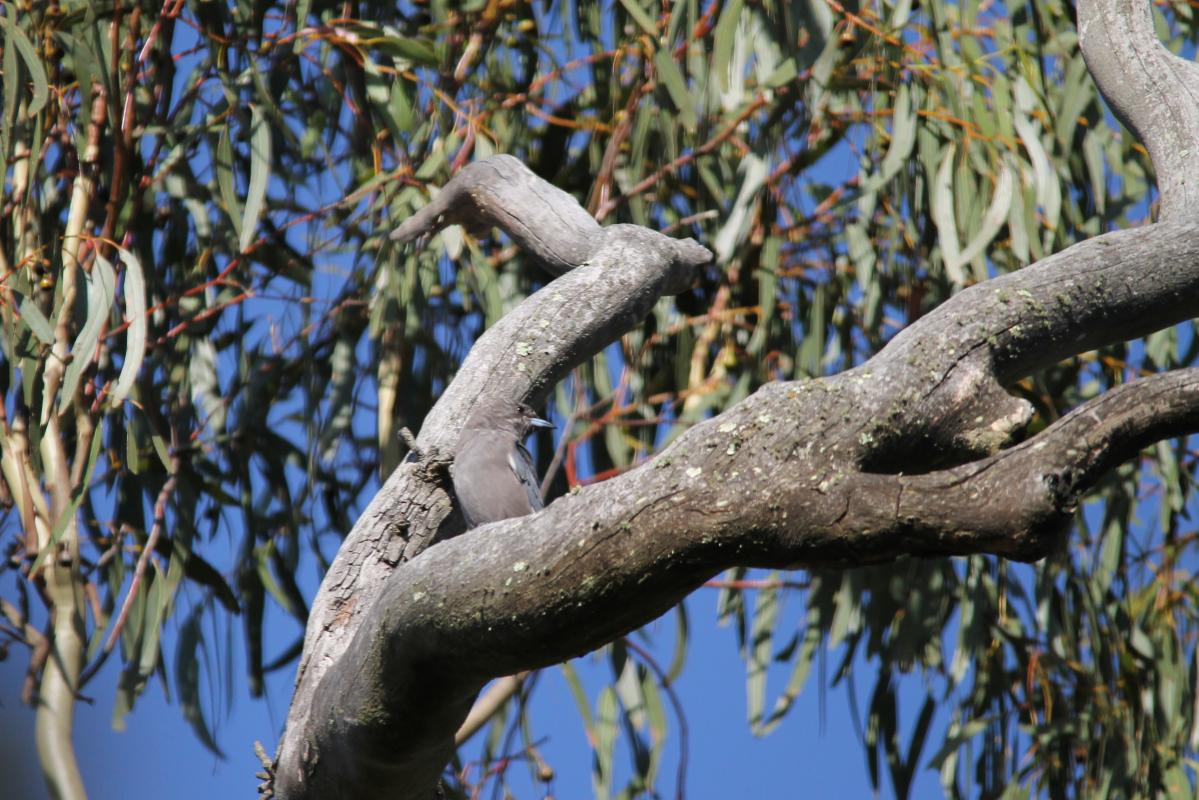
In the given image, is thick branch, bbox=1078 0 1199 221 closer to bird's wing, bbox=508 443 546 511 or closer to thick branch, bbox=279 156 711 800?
thick branch, bbox=279 156 711 800

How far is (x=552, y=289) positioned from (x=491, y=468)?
0.29m

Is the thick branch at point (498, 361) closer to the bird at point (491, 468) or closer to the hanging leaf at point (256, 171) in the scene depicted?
the bird at point (491, 468)

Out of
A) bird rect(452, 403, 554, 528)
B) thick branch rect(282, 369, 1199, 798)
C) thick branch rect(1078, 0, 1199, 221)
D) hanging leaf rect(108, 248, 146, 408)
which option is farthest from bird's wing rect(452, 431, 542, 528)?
thick branch rect(1078, 0, 1199, 221)

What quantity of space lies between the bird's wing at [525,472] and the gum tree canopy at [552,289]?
8cm

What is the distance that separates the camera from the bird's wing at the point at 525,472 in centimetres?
169

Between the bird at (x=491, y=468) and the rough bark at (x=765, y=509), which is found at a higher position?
the bird at (x=491, y=468)

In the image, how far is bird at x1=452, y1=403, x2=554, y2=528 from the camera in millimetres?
1635

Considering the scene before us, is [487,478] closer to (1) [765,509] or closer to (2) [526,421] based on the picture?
(2) [526,421]

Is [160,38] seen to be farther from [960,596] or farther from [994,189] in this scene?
[960,596]

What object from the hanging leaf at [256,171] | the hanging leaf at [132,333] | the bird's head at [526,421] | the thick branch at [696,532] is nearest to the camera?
the thick branch at [696,532]

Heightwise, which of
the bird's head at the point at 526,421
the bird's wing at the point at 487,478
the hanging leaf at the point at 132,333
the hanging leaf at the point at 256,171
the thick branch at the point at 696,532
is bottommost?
the thick branch at the point at 696,532

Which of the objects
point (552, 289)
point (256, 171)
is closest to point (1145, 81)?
point (552, 289)

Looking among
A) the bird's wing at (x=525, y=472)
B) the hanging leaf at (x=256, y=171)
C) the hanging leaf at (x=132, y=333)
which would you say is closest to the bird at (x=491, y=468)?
the bird's wing at (x=525, y=472)

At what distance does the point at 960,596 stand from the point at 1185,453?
0.67 m
